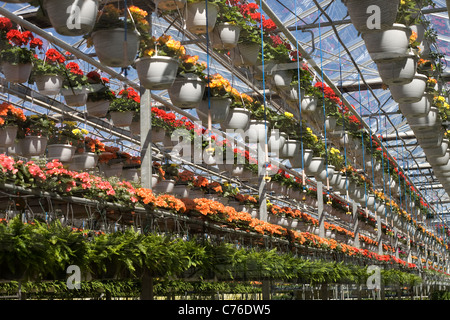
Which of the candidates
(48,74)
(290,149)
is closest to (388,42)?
(290,149)

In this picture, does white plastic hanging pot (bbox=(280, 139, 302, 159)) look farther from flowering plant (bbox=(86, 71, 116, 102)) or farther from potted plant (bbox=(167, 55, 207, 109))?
potted plant (bbox=(167, 55, 207, 109))

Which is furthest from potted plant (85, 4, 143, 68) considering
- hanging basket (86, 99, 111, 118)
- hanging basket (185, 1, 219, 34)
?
hanging basket (86, 99, 111, 118)

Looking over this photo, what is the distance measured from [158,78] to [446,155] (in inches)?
290

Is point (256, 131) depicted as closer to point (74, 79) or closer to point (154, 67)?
point (74, 79)

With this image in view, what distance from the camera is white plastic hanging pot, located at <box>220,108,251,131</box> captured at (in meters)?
6.18

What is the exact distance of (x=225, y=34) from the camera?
5719 millimetres

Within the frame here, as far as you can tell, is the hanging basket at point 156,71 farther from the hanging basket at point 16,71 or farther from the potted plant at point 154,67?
the hanging basket at point 16,71

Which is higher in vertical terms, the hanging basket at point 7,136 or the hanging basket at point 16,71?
the hanging basket at point 16,71

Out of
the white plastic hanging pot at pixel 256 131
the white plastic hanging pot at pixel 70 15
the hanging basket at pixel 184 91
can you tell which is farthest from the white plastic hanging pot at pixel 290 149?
the white plastic hanging pot at pixel 70 15

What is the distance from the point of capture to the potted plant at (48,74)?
6566mm

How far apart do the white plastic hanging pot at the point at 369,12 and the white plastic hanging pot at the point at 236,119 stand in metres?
2.14

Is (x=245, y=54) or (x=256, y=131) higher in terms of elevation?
(x=245, y=54)

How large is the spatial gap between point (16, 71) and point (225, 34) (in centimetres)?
210
